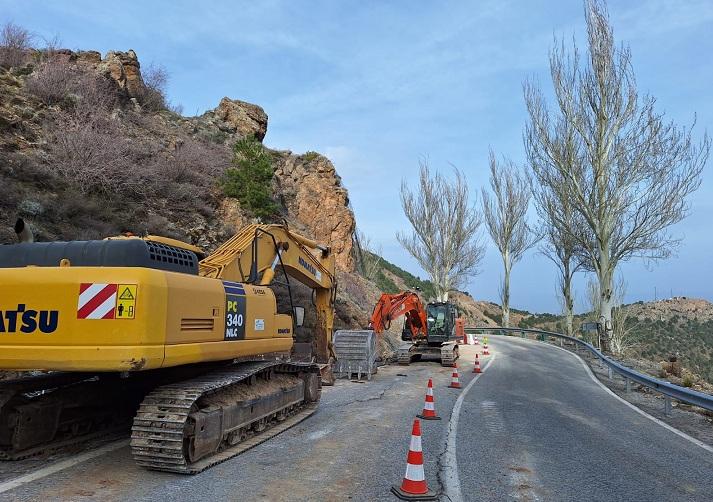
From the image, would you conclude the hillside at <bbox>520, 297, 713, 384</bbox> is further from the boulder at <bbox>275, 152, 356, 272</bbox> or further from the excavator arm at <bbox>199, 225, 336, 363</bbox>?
the excavator arm at <bbox>199, 225, 336, 363</bbox>

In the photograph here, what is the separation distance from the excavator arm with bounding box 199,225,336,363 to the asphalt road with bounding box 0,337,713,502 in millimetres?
2401

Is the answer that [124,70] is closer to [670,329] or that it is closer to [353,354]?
[353,354]

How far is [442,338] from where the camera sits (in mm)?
19156

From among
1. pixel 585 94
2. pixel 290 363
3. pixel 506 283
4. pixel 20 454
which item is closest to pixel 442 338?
pixel 290 363

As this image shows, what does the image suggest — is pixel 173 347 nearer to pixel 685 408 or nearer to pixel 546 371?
pixel 685 408

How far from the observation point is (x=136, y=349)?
4.49 m

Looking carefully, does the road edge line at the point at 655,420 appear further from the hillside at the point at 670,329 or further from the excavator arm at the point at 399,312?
the hillside at the point at 670,329

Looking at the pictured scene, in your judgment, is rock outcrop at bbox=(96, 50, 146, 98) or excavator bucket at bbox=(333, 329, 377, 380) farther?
rock outcrop at bbox=(96, 50, 146, 98)

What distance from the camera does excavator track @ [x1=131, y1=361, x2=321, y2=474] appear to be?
475cm

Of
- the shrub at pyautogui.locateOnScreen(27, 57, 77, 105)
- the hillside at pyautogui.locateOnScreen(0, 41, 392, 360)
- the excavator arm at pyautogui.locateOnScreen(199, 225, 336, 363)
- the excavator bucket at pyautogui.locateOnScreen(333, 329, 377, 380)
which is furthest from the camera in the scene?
the shrub at pyautogui.locateOnScreen(27, 57, 77, 105)

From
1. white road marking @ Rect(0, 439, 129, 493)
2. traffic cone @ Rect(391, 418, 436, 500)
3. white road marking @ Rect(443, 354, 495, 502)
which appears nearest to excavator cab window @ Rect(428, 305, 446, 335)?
white road marking @ Rect(443, 354, 495, 502)

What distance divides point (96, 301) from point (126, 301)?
0.29 meters

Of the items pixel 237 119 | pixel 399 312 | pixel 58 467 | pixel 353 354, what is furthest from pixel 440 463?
pixel 237 119

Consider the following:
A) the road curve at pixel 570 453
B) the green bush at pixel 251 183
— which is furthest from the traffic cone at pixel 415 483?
the green bush at pixel 251 183
